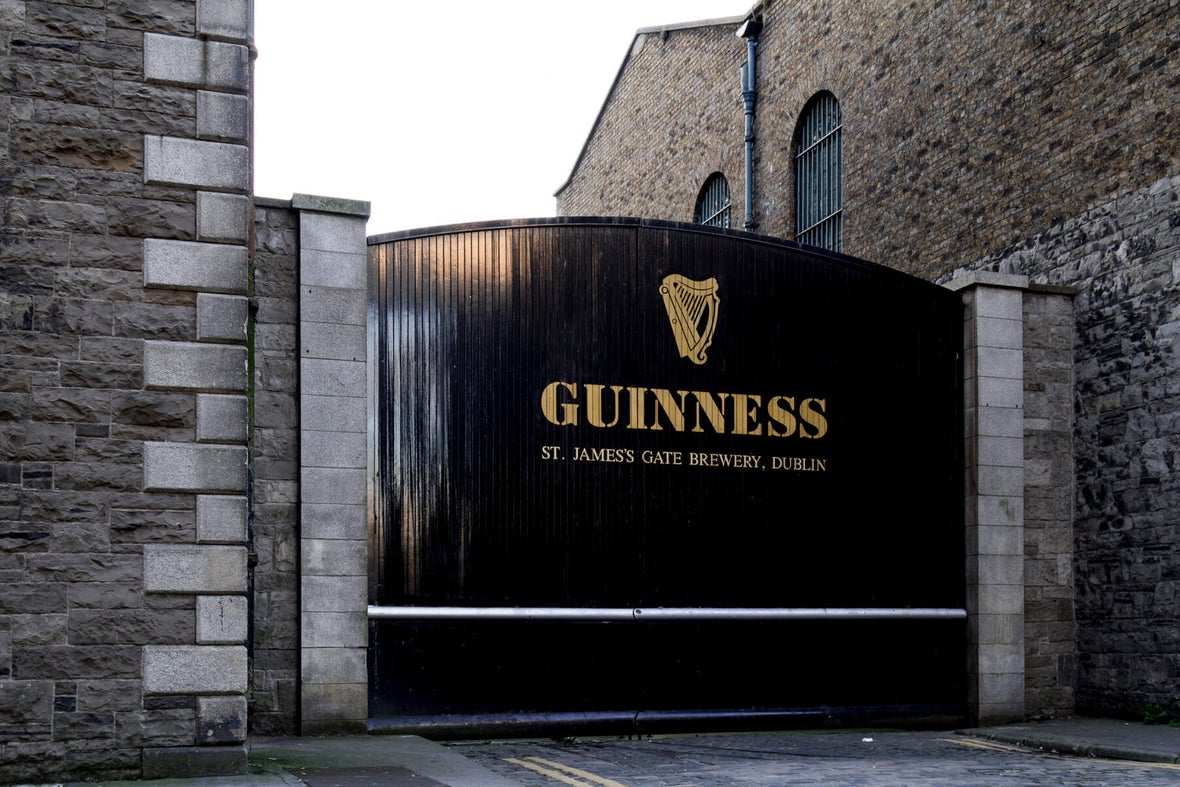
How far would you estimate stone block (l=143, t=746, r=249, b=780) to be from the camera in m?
7.94

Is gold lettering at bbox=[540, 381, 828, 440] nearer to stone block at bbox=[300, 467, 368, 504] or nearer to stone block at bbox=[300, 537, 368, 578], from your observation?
stone block at bbox=[300, 467, 368, 504]

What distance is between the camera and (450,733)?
12008 mm

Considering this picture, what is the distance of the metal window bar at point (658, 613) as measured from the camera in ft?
39.7

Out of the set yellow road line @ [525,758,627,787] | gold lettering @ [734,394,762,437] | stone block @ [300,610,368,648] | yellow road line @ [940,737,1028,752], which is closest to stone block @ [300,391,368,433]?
stone block @ [300,610,368,648]

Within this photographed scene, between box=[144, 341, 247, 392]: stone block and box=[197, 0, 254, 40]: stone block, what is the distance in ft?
6.61

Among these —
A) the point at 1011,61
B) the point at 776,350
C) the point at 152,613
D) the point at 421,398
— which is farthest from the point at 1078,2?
the point at 152,613

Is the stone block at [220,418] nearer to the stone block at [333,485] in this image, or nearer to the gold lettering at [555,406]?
the stone block at [333,485]

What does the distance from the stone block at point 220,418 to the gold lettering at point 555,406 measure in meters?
4.69

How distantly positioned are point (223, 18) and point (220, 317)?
193 centimetres

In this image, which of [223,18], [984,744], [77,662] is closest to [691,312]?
[984,744]

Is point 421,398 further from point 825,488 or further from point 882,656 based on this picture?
point 882,656

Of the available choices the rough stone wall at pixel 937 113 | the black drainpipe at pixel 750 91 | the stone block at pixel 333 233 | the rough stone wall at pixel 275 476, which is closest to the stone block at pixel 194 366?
the rough stone wall at pixel 275 476

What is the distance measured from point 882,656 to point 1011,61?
24.8 ft

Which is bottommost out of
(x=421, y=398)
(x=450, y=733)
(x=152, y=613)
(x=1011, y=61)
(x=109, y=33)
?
(x=450, y=733)
